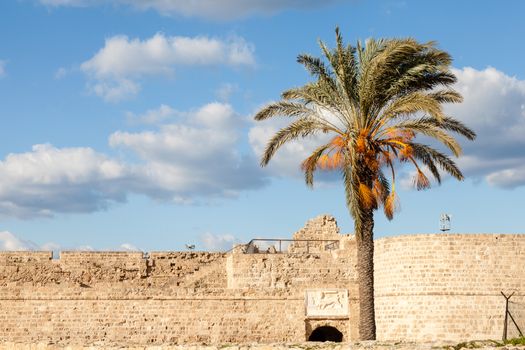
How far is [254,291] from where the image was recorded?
90.1 ft

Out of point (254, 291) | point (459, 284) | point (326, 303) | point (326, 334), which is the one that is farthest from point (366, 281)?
point (326, 334)

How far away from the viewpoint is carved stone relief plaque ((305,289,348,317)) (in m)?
27.4

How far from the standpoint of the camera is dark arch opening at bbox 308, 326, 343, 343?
28250mm

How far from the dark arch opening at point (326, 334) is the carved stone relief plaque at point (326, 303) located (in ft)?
2.89

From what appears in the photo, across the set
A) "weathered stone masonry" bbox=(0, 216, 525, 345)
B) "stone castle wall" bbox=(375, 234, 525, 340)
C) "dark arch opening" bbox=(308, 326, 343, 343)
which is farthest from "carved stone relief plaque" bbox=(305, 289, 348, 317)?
"stone castle wall" bbox=(375, 234, 525, 340)

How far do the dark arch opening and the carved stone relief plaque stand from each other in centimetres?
88

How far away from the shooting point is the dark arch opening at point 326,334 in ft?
92.7

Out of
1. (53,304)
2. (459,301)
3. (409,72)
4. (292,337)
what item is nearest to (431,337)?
(459,301)

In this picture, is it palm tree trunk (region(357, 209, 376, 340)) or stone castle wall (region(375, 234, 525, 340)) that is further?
stone castle wall (region(375, 234, 525, 340))

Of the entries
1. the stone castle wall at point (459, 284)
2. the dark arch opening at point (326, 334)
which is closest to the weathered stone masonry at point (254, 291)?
the stone castle wall at point (459, 284)

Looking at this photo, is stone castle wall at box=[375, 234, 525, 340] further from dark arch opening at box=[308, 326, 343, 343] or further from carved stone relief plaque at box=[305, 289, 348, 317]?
dark arch opening at box=[308, 326, 343, 343]

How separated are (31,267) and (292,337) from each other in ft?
29.5

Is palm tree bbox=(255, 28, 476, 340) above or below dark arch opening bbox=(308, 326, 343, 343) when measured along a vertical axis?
above

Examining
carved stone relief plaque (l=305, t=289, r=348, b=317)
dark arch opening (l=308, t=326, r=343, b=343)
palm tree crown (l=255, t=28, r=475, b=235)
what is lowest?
dark arch opening (l=308, t=326, r=343, b=343)
